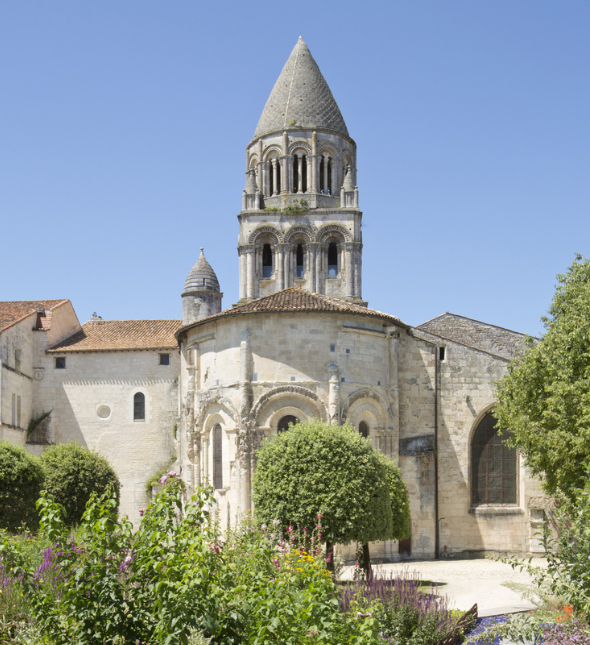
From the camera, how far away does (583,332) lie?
A: 2081 centimetres

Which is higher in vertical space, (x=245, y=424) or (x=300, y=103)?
(x=300, y=103)

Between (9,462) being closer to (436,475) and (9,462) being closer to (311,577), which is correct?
(436,475)

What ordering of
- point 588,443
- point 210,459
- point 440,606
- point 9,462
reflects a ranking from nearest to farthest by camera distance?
point 440,606 < point 588,443 < point 9,462 < point 210,459

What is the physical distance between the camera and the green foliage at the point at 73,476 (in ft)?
94.0

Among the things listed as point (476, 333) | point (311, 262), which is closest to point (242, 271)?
point (311, 262)

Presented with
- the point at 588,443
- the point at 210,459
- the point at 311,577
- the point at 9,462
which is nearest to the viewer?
the point at 311,577

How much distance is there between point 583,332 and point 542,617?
11.9 m

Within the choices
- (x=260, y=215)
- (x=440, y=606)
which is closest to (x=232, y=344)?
(x=440, y=606)

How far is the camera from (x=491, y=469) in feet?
94.2

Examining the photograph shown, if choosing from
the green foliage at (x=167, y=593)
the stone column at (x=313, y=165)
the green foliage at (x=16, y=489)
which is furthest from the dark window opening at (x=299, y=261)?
the green foliage at (x=167, y=593)

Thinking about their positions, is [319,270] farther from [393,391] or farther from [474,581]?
[474,581]

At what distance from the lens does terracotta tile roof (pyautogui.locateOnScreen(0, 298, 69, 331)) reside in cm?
3546

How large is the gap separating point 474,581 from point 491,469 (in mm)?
7249

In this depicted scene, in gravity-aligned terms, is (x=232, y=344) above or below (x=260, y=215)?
below
